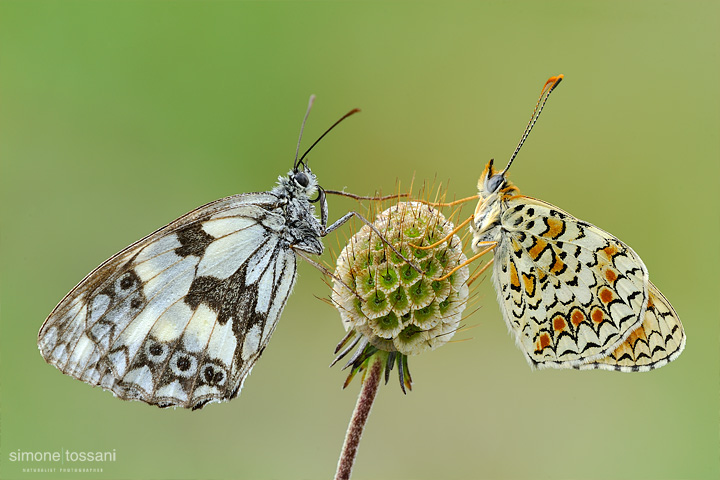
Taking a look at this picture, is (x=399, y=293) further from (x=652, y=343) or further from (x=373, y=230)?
(x=652, y=343)

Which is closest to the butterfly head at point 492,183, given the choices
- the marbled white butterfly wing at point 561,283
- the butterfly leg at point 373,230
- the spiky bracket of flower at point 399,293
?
the marbled white butterfly wing at point 561,283

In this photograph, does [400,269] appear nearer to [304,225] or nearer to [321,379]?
[304,225]

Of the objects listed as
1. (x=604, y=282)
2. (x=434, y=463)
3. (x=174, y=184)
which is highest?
(x=174, y=184)

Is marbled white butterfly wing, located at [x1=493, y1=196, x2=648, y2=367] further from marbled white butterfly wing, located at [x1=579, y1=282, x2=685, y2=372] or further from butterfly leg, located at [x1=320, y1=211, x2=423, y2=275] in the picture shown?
butterfly leg, located at [x1=320, y1=211, x2=423, y2=275]

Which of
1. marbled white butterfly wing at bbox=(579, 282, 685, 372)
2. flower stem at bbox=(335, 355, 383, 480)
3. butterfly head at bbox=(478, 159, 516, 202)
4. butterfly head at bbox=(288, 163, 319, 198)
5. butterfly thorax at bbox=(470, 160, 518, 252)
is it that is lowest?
flower stem at bbox=(335, 355, 383, 480)

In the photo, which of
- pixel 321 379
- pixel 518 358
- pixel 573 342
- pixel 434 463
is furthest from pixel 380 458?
pixel 573 342

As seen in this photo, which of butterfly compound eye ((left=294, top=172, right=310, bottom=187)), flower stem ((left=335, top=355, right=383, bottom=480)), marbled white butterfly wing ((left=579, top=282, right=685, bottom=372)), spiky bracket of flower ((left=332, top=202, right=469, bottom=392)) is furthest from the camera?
butterfly compound eye ((left=294, top=172, right=310, bottom=187))

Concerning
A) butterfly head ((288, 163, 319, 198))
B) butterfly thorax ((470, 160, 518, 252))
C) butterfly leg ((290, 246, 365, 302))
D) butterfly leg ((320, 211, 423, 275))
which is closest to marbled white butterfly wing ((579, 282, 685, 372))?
butterfly thorax ((470, 160, 518, 252))
